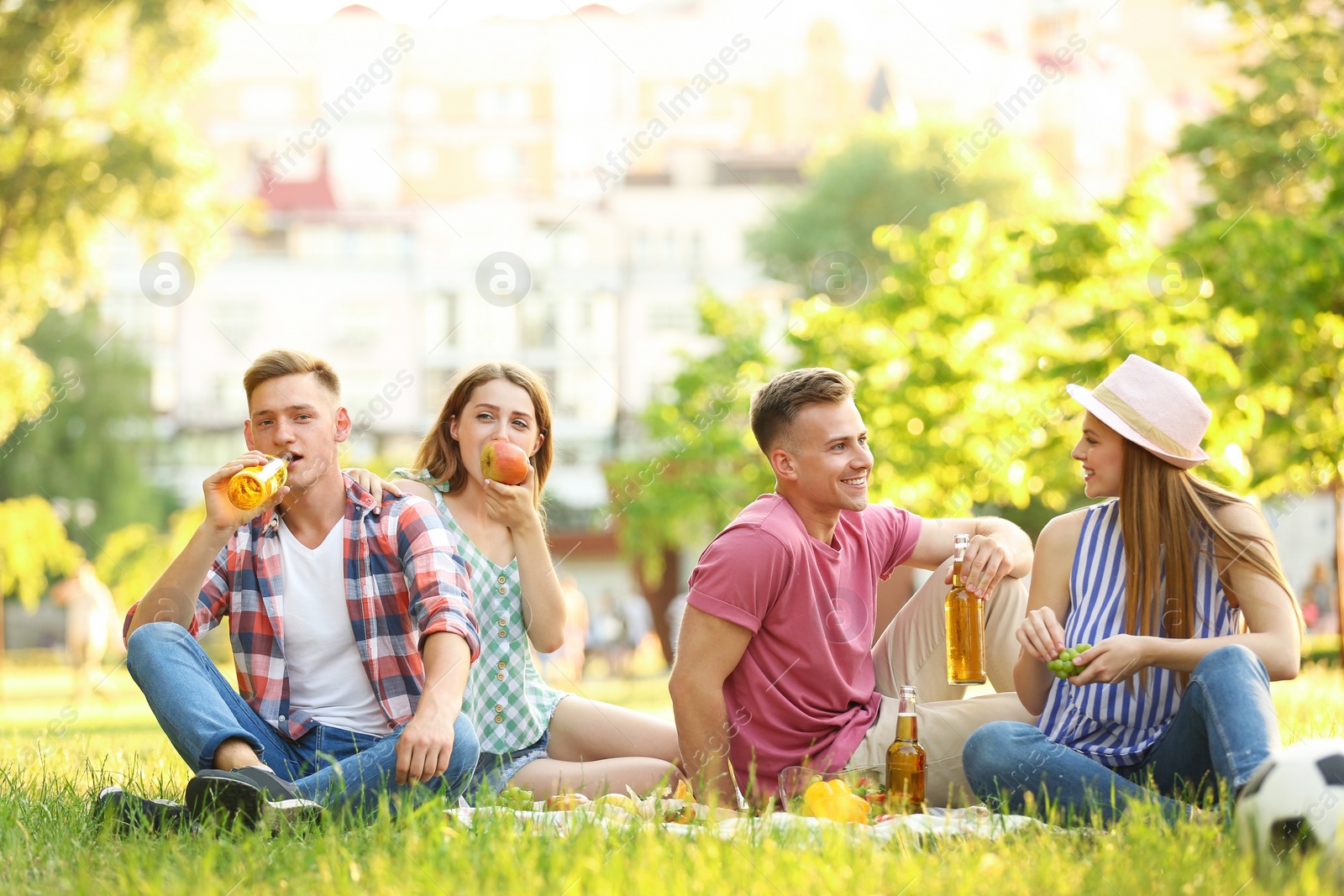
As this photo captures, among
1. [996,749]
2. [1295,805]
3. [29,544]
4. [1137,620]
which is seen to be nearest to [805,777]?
[996,749]

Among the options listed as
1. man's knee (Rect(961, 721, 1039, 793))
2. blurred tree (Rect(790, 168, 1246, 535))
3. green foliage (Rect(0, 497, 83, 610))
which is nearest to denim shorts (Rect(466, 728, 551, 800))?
man's knee (Rect(961, 721, 1039, 793))

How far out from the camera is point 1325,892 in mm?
2670

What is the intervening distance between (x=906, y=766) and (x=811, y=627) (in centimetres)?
53

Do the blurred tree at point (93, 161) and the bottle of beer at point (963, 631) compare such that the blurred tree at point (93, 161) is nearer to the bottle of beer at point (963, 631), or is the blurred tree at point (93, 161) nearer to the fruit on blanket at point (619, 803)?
the fruit on blanket at point (619, 803)

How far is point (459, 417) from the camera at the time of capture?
475cm

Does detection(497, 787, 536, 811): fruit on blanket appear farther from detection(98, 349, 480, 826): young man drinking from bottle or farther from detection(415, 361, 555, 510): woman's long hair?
detection(415, 361, 555, 510): woman's long hair

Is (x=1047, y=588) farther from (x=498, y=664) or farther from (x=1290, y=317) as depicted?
(x=1290, y=317)

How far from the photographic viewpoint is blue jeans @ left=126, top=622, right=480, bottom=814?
3.68 meters

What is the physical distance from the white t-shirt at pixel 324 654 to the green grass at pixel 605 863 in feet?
2.22

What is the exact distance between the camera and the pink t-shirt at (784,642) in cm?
413

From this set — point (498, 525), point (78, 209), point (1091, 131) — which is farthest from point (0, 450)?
point (1091, 131)

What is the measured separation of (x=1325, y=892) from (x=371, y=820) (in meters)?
2.33

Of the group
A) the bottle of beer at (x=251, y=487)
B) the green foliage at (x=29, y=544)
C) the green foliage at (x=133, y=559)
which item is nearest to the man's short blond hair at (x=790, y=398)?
the bottle of beer at (x=251, y=487)

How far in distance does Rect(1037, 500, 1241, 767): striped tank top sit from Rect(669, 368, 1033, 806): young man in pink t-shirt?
31cm
